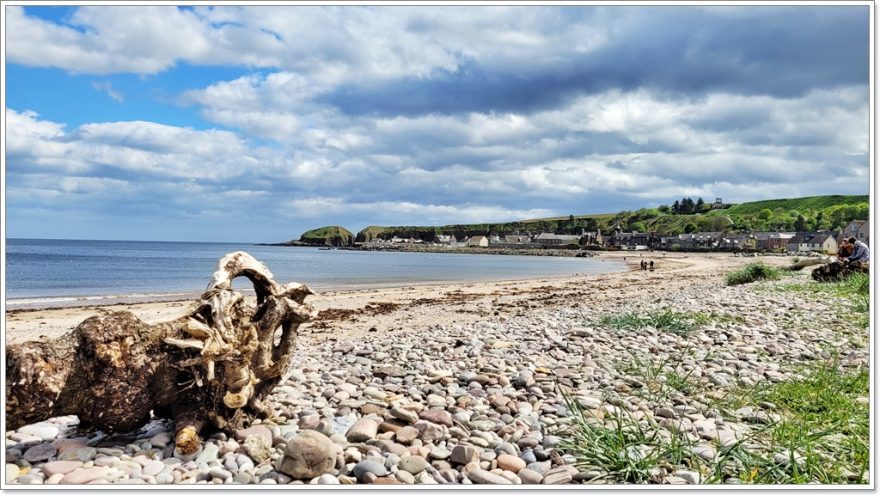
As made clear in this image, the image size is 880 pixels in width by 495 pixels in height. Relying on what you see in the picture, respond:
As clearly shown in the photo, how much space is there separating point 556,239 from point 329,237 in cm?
6558

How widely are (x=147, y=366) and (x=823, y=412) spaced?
574 cm

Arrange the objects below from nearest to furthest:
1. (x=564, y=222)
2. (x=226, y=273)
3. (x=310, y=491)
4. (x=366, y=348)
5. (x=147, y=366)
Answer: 1. (x=310, y=491)
2. (x=147, y=366)
3. (x=226, y=273)
4. (x=366, y=348)
5. (x=564, y=222)

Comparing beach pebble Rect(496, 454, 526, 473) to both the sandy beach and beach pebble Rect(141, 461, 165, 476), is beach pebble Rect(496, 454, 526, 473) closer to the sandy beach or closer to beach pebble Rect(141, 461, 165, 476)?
beach pebble Rect(141, 461, 165, 476)

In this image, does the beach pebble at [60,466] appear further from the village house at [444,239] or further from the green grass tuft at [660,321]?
the village house at [444,239]

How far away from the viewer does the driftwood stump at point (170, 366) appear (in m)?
3.95

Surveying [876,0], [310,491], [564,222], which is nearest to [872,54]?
[876,0]

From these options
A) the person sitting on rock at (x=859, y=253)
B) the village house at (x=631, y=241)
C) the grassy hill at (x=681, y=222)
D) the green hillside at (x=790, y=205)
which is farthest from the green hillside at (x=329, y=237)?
the person sitting on rock at (x=859, y=253)

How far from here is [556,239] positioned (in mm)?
144875

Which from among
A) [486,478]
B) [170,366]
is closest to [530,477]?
[486,478]

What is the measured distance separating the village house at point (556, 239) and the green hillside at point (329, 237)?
52.1 m

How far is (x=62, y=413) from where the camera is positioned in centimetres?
410

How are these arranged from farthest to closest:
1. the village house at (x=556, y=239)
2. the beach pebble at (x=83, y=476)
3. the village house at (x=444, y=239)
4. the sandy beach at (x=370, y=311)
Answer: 1. the village house at (x=444, y=239)
2. the village house at (x=556, y=239)
3. the sandy beach at (x=370, y=311)
4. the beach pebble at (x=83, y=476)

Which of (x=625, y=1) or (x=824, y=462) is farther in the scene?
(x=625, y=1)

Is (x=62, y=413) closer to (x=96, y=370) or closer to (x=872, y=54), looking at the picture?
(x=96, y=370)
